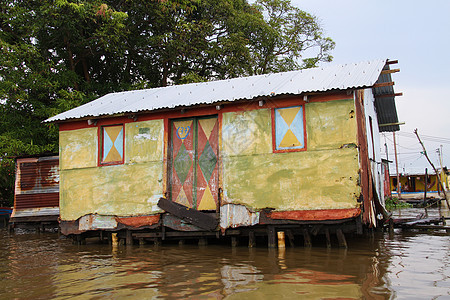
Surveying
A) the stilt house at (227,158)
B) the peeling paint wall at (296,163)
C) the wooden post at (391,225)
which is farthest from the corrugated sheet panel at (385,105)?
the peeling paint wall at (296,163)

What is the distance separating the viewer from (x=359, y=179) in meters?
8.60

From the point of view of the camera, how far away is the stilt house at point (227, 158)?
29.3ft

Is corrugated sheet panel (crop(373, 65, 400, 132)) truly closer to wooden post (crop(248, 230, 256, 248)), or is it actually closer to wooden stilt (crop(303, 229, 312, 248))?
wooden stilt (crop(303, 229, 312, 248))

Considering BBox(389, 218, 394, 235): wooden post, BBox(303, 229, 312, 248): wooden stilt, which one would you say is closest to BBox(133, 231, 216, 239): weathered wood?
BBox(303, 229, 312, 248): wooden stilt

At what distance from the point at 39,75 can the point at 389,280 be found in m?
16.4

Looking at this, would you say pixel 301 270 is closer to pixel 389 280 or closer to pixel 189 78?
pixel 389 280

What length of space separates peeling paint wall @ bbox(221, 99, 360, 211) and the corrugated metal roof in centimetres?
51

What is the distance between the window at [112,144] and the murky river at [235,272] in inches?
95.8

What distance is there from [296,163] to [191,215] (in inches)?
112

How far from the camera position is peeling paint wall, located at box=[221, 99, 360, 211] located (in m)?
8.78

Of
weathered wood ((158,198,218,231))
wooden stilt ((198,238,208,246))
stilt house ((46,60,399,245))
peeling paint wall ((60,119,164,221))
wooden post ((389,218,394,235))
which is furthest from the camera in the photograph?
wooden post ((389,218,394,235))

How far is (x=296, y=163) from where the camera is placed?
920 cm

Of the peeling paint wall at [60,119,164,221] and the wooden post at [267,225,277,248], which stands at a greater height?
the peeling paint wall at [60,119,164,221]

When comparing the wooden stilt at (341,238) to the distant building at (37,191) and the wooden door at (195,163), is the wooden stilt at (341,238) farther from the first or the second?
the distant building at (37,191)
